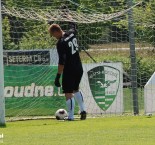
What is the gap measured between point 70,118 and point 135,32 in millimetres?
4838

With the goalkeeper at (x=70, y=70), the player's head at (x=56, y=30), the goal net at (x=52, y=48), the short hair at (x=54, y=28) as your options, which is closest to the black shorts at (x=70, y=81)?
the goalkeeper at (x=70, y=70)

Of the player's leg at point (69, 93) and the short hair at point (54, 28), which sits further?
the player's leg at point (69, 93)

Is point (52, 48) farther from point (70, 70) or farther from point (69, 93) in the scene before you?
point (69, 93)

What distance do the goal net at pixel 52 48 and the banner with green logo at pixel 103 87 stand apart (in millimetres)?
34

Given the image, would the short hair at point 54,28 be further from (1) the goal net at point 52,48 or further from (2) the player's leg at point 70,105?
(1) the goal net at point 52,48

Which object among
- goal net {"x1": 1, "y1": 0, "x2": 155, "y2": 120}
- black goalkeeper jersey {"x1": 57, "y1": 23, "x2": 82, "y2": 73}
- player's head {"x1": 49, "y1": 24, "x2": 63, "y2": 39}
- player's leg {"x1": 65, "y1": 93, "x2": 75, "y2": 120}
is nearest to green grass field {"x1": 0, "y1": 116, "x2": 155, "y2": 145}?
player's leg {"x1": 65, "y1": 93, "x2": 75, "y2": 120}

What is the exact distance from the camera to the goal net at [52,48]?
1695 cm

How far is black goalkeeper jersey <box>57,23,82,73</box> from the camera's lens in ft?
46.6

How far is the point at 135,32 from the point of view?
1852 cm

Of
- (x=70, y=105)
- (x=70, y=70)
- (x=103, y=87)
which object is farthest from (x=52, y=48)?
(x=70, y=105)

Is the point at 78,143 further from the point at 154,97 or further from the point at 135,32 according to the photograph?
the point at 135,32

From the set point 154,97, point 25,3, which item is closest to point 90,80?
point 154,97

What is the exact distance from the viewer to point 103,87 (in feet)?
57.0

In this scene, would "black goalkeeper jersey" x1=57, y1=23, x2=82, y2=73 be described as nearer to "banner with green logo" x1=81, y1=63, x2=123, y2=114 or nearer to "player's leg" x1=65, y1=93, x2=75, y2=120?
"player's leg" x1=65, y1=93, x2=75, y2=120
